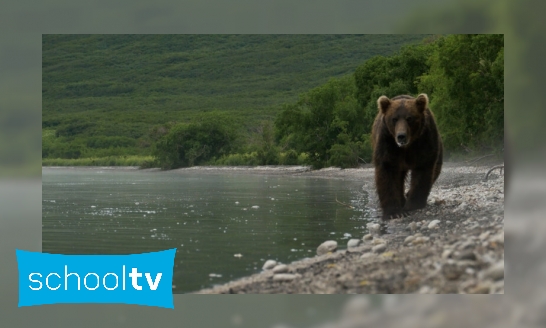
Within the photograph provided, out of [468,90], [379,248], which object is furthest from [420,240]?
[468,90]

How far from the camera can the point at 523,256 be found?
21.5ft

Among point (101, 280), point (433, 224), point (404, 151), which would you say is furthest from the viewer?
point (404, 151)

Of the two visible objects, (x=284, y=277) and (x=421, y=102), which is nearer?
(x=284, y=277)

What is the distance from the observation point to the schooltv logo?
5.72m

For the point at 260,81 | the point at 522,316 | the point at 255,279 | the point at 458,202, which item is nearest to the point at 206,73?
the point at 260,81

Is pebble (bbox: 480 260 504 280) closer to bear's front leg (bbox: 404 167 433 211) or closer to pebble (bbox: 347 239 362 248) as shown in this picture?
pebble (bbox: 347 239 362 248)

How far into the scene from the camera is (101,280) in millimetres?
5820

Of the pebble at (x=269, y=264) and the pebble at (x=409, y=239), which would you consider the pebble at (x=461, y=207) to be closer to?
the pebble at (x=409, y=239)

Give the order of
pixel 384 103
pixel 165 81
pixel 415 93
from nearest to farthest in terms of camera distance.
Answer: pixel 384 103 → pixel 415 93 → pixel 165 81

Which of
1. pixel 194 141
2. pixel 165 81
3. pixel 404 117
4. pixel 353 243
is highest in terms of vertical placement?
pixel 165 81

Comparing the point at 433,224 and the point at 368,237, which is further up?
the point at 433,224

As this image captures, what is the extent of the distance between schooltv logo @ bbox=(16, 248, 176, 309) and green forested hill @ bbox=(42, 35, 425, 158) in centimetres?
349

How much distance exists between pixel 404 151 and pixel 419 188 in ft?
1.50

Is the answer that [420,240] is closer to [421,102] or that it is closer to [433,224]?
[433,224]
